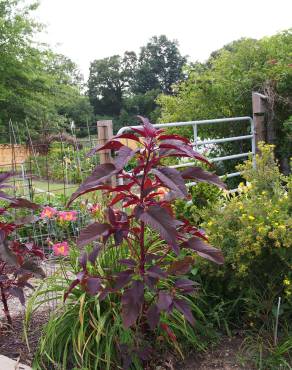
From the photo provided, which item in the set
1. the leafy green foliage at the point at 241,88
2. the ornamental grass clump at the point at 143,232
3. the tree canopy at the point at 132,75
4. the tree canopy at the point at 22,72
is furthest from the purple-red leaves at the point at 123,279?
the tree canopy at the point at 132,75

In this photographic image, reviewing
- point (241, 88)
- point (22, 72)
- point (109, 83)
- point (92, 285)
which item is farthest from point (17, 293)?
point (109, 83)

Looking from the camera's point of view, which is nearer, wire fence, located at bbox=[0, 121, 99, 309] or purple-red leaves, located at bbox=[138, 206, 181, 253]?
purple-red leaves, located at bbox=[138, 206, 181, 253]

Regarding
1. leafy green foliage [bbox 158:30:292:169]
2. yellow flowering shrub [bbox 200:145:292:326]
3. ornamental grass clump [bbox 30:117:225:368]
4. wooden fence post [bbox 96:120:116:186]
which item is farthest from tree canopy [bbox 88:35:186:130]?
ornamental grass clump [bbox 30:117:225:368]

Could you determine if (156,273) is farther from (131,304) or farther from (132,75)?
(132,75)

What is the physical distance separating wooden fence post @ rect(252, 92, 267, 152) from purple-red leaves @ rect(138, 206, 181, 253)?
5295 mm

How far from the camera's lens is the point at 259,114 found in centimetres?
696

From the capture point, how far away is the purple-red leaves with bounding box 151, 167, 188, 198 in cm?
193

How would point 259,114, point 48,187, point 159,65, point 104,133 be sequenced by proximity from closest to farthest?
1. point 104,133
2. point 48,187
3. point 259,114
4. point 159,65

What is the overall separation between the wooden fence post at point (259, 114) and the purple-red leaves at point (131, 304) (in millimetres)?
5254

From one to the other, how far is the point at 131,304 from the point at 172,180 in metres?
0.59

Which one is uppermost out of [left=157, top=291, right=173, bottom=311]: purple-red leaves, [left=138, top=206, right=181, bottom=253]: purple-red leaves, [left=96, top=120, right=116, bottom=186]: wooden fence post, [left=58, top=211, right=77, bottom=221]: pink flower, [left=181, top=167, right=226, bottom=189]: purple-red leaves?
[left=96, top=120, right=116, bottom=186]: wooden fence post

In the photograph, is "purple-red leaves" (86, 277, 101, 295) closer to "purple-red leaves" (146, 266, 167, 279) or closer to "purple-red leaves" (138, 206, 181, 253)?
"purple-red leaves" (146, 266, 167, 279)

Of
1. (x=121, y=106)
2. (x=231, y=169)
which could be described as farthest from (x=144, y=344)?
(x=121, y=106)

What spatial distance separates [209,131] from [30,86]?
1641 centimetres
